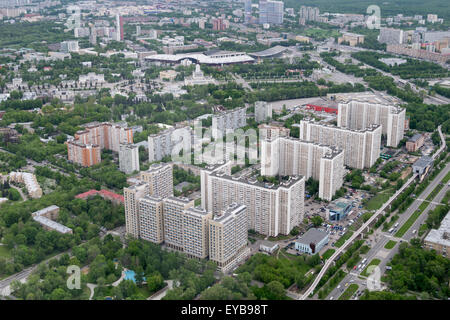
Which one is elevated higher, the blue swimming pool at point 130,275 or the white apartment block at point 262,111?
the white apartment block at point 262,111

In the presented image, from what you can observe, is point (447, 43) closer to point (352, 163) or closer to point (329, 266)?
point (352, 163)

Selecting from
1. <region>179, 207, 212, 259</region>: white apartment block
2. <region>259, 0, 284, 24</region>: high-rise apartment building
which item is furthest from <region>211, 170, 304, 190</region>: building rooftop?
<region>259, 0, 284, 24</region>: high-rise apartment building

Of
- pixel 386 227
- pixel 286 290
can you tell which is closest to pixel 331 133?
pixel 386 227

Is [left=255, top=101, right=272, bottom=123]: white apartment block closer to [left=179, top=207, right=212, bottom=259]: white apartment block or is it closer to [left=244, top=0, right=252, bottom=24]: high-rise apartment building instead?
[left=179, top=207, right=212, bottom=259]: white apartment block

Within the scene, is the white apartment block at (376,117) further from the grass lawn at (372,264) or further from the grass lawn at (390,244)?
the grass lawn at (372,264)

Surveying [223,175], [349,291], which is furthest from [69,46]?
[349,291]

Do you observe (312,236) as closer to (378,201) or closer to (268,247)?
(268,247)

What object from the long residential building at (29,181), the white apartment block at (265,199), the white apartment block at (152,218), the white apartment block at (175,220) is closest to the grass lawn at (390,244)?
the white apartment block at (265,199)
